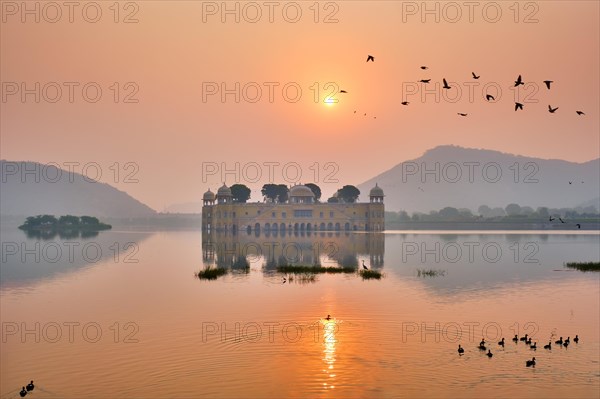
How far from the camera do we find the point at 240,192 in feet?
632

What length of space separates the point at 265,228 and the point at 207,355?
14480 centimetres

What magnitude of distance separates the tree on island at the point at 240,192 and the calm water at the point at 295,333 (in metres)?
131

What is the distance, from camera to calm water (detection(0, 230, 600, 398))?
80.6 feet

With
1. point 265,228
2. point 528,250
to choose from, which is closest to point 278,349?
point 528,250

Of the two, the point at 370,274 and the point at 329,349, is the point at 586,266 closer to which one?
the point at 370,274

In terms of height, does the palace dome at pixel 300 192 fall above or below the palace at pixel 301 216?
above

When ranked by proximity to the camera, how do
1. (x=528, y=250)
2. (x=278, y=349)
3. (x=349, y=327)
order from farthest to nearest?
(x=528, y=250) → (x=349, y=327) → (x=278, y=349)

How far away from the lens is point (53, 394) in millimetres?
23438

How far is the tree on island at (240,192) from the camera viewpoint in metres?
192

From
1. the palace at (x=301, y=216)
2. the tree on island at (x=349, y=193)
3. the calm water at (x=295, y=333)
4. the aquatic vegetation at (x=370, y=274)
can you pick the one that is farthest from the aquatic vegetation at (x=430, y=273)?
the tree on island at (x=349, y=193)

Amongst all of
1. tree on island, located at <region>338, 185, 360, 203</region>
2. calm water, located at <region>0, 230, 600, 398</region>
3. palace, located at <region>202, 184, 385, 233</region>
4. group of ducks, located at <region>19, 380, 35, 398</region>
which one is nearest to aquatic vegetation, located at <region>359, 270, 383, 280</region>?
calm water, located at <region>0, 230, 600, 398</region>

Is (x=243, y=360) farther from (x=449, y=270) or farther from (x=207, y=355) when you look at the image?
(x=449, y=270)

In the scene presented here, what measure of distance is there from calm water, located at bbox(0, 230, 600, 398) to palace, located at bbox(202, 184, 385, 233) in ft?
365

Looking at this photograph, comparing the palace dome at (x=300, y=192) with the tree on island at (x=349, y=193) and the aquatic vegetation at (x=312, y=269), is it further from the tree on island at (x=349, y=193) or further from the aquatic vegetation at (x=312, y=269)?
the aquatic vegetation at (x=312, y=269)
